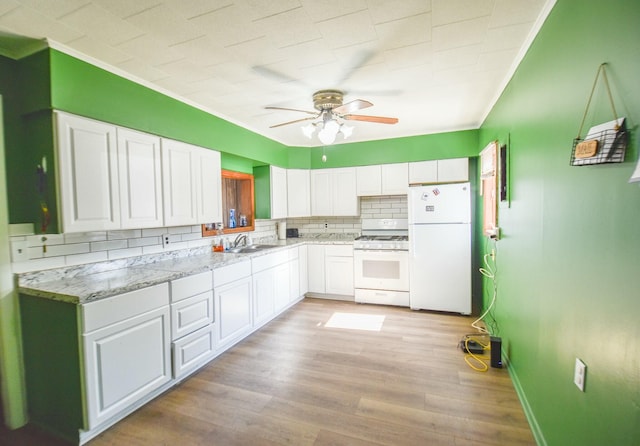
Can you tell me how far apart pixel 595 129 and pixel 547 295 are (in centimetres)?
93

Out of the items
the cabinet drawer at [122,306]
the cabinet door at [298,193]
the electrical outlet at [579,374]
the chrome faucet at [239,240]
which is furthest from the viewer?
the cabinet door at [298,193]

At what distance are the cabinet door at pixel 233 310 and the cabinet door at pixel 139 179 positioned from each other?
0.87m

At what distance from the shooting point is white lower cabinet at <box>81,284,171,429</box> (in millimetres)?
1735

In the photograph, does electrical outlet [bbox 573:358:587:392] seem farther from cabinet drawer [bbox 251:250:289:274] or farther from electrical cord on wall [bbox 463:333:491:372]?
cabinet drawer [bbox 251:250:289:274]

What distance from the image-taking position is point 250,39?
1.88m

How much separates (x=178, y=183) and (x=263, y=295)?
5.09 ft

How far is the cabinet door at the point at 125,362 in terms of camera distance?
5.72 feet

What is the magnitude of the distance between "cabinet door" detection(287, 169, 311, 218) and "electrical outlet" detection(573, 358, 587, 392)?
383 cm

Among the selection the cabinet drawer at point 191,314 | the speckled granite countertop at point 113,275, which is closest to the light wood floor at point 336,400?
the cabinet drawer at point 191,314

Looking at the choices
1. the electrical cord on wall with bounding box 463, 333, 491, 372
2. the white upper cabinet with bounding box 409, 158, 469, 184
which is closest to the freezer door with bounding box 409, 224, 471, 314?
the electrical cord on wall with bounding box 463, 333, 491, 372

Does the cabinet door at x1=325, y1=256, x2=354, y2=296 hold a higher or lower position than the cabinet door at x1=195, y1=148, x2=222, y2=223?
lower

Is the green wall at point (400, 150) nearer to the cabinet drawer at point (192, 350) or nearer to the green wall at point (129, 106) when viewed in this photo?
the green wall at point (129, 106)

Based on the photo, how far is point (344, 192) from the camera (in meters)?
4.66

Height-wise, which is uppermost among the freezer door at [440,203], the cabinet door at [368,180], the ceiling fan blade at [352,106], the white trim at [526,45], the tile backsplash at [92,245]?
the white trim at [526,45]
